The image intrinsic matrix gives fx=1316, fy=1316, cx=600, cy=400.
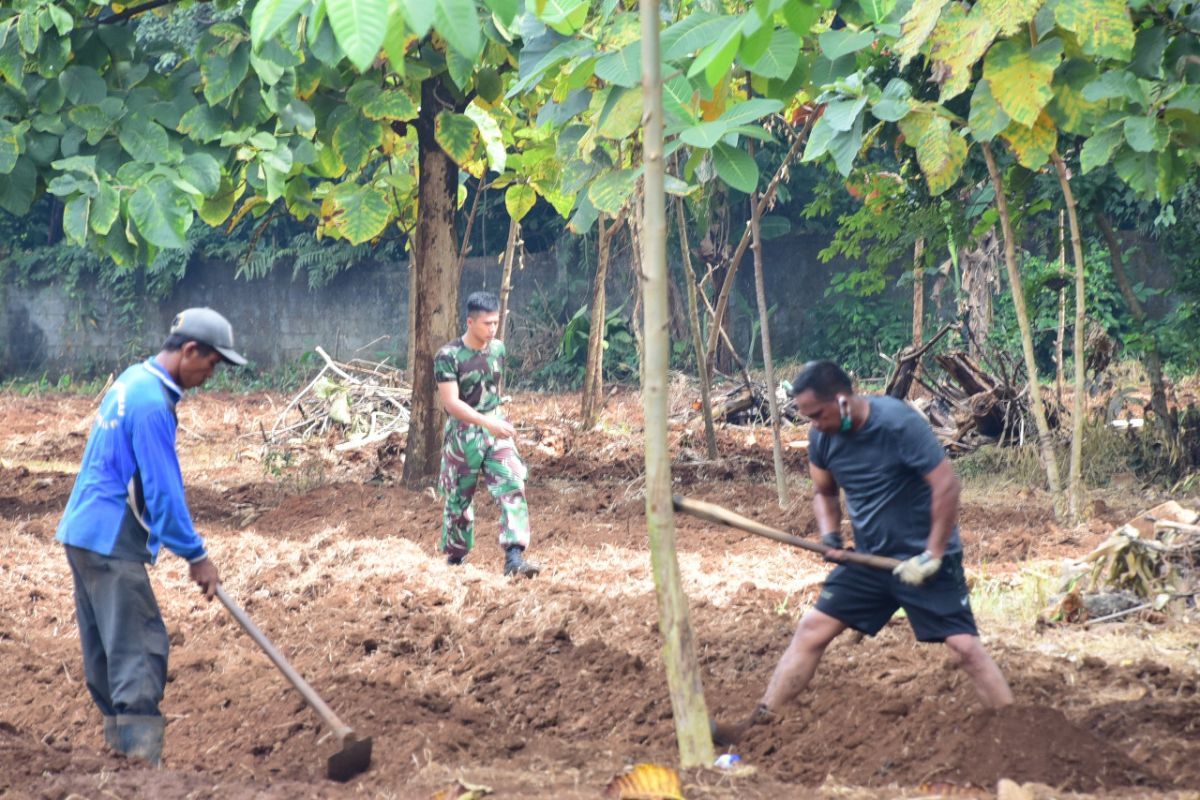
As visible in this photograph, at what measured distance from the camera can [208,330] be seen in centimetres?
451

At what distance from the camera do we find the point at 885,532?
4625 mm

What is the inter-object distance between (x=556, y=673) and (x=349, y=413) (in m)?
8.15

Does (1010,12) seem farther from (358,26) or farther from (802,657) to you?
(358,26)

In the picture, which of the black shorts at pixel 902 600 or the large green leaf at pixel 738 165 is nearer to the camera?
the large green leaf at pixel 738 165

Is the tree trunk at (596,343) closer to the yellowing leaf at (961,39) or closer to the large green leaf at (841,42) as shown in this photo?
the large green leaf at (841,42)

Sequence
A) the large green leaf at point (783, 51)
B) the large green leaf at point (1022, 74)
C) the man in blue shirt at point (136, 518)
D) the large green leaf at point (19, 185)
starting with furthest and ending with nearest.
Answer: the large green leaf at point (19, 185), the large green leaf at point (1022, 74), the man in blue shirt at point (136, 518), the large green leaf at point (783, 51)

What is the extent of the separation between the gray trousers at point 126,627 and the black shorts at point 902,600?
237 centimetres

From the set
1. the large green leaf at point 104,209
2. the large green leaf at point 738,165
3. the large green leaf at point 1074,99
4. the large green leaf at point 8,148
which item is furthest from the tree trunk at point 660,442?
the large green leaf at point 8,148

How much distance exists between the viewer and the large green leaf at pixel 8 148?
7.66m

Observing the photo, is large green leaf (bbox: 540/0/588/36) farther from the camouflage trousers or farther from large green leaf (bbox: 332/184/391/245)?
large green leaf (bbox: 332/184/391/245)

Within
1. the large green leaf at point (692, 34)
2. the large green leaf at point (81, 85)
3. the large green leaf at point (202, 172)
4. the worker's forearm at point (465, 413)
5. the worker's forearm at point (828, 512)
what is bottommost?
the worker's forearm at point (828, 512)

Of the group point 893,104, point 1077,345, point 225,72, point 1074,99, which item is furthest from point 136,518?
point 1077,345

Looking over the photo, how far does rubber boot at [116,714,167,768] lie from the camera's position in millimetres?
4535

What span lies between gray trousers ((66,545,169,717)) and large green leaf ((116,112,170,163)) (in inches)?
148
